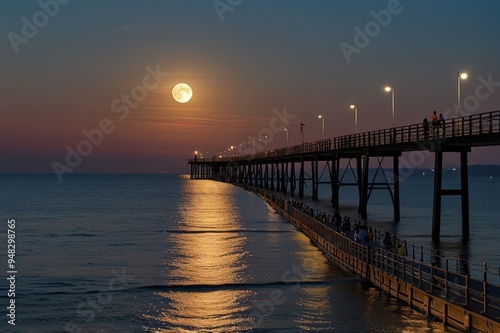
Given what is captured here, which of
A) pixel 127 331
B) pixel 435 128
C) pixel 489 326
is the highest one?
pixel 435 128

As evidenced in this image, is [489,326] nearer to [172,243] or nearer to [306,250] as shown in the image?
[306,250]

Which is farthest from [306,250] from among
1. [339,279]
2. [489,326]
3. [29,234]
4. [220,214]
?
[220,214]

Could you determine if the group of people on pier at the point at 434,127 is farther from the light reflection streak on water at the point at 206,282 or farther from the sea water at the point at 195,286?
the light reflection streak on water at the point at 206,282

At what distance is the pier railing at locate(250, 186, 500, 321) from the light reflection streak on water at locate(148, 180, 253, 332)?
550 centimetres

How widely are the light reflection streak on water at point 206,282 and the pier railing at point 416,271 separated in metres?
5.50

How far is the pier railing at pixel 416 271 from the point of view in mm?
18312

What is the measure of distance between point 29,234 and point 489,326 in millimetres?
46291

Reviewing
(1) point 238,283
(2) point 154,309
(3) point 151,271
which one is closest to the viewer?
(2) point 154,309

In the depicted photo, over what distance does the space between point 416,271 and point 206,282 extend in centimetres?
1007

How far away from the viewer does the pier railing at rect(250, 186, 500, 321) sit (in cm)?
1831

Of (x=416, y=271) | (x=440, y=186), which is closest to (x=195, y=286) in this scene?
(x=416, y=271)

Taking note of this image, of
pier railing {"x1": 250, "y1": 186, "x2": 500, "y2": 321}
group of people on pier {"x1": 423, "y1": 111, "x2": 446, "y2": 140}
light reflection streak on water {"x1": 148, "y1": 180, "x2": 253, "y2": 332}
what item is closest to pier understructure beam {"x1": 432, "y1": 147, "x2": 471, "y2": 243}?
group of people on pier {"x1": 423, "y1": 111, "x2": 446, "y2": 140}

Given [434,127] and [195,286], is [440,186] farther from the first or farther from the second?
[195,286]

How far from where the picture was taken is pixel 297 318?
73.7 ft
